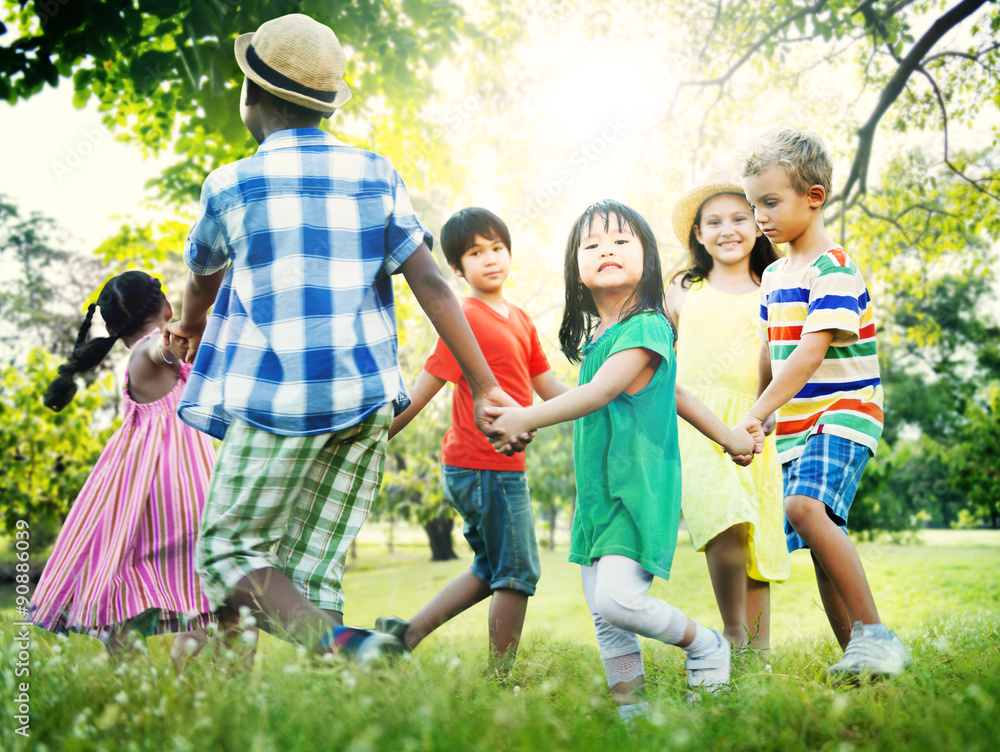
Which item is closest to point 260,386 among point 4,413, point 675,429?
point 675,429

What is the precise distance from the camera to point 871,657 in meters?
2.28

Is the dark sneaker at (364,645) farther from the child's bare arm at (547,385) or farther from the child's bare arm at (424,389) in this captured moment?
the child's bare arm at (547,385)

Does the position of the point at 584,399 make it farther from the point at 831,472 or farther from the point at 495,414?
the point at 831,472

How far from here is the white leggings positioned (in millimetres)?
2074

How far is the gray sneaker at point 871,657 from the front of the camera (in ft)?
7.36

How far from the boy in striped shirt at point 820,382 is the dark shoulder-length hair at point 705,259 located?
618 mm

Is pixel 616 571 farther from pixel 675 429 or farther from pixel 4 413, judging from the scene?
pixel 4 413

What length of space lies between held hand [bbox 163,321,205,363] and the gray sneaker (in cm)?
240

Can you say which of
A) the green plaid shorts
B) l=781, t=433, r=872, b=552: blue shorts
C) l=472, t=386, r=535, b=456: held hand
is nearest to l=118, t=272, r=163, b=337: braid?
the green plaid shorts

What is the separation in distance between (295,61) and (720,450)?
2.15m

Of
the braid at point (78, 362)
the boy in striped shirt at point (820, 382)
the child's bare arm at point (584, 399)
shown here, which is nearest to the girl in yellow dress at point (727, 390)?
the boy in striped shirt at point (820, 382)

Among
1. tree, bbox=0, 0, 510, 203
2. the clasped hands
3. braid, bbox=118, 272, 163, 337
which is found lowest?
the clasped hands

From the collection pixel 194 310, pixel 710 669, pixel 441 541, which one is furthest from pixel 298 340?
pixel 441 541

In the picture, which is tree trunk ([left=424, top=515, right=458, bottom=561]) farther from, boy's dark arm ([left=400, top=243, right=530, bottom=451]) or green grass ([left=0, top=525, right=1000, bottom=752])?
boy's dark arm ([left=400, top=243, right=530, bottom=451])
